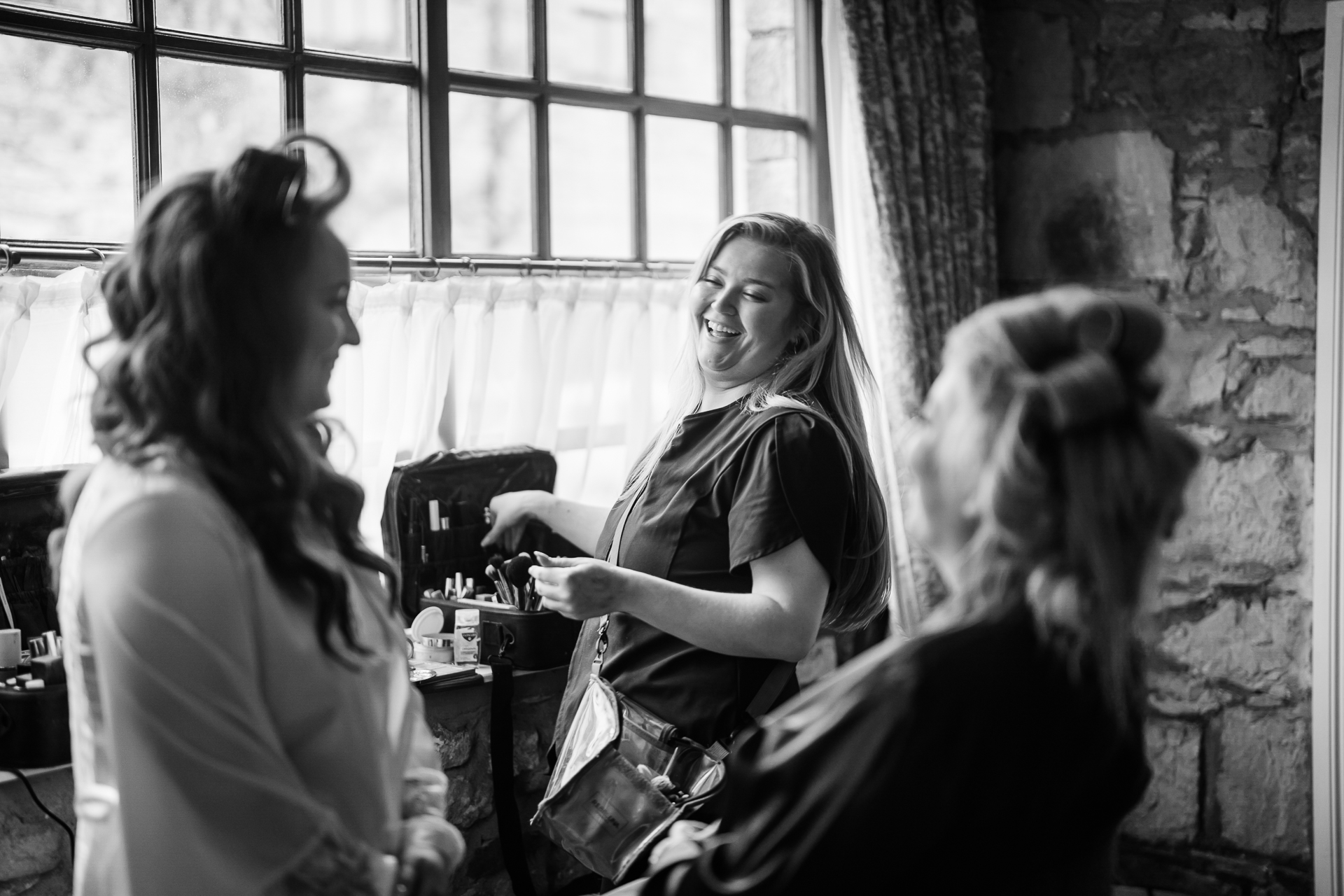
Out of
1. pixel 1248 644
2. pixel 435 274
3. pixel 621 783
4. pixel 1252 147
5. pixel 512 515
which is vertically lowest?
pixel 1248 644

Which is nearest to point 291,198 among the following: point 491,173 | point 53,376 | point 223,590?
point 223,590

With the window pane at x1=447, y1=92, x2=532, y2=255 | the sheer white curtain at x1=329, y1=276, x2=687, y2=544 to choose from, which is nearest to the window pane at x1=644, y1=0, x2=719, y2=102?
the window pane at x1=447, y1=92, x2=532, y2=255

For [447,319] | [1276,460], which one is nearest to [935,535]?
[447,319]

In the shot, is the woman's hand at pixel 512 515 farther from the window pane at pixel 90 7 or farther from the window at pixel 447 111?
the window pane at pixel 90 7

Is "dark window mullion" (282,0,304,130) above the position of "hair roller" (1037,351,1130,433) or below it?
above

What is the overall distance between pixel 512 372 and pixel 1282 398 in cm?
188

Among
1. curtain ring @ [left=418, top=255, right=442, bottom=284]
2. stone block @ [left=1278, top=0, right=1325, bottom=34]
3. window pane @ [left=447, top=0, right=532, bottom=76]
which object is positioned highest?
stone block @ [left=1278, top=0, right=1325, bottom=34]

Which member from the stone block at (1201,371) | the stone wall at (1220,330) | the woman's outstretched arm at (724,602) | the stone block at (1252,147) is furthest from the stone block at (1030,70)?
the woman's outstretched arm at (724,602)

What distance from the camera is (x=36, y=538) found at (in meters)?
1.83

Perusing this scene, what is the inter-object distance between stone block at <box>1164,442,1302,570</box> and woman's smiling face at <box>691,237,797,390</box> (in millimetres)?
1493

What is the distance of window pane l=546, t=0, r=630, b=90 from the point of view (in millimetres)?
2777

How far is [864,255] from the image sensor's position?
3.13 m

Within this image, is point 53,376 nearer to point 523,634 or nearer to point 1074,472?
point 523,634

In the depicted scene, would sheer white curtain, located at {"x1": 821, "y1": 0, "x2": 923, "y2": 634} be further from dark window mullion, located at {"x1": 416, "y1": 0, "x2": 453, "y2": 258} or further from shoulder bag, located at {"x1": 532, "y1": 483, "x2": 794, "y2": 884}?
shoulder bag, located at {"x1": 532, "y1": 483, "x2": 794, "y2": 884}
